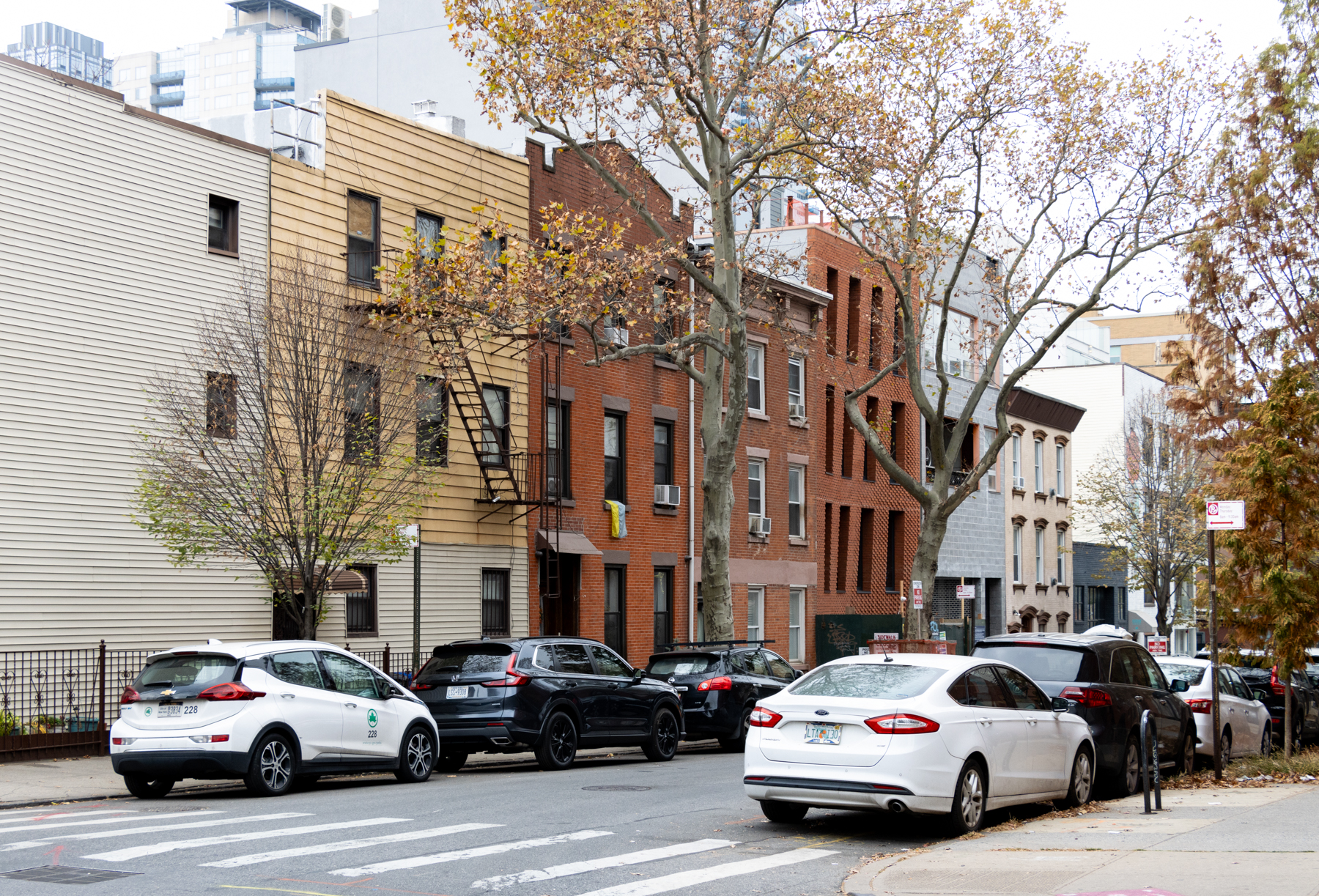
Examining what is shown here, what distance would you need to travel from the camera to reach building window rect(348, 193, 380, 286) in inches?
960

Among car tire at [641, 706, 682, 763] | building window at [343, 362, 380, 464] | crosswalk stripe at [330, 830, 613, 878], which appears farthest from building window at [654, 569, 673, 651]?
crosswalk stripe at [330, 830, 613, 878]

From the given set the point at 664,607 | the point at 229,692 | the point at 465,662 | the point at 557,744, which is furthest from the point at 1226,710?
the point at 664,607

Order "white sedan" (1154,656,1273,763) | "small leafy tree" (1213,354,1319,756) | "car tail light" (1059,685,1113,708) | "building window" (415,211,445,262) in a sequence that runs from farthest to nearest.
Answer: "building window" (415,211,445,262) < "white sedan" (1154,656,1273,763) < "small leafy tree" (1213,354,1319,756) < "car tail light" (1059,685,1113,708)

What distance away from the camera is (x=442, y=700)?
17.6 meters

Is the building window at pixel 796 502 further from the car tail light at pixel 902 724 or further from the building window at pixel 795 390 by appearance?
the car tail light at pixel 902 724

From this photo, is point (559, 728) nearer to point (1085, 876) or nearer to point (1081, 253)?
point (1085, 876)

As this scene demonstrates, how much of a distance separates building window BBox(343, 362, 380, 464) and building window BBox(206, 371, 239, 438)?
1430mm

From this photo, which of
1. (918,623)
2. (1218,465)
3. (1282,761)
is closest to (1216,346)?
(1218,465)

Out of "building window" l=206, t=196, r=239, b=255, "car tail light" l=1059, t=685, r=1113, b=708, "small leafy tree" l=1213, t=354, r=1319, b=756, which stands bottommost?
"car tail light" l=1059, t=685, r=1113, b=708

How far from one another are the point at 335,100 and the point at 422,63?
10178 millimetres

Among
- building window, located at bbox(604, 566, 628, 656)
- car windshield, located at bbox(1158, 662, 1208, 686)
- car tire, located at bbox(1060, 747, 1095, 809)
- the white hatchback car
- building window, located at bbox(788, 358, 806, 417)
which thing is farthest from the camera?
building window, located at bbox(788, 358, 806, 417)

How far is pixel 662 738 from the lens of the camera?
64.6 ft

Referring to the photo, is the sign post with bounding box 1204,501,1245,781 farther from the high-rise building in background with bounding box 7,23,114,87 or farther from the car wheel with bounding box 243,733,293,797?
the high-rise building in background with bounding box 7,23,114,87

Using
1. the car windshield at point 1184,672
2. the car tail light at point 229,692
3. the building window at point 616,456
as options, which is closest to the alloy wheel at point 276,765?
the car tail light at point 229,692
